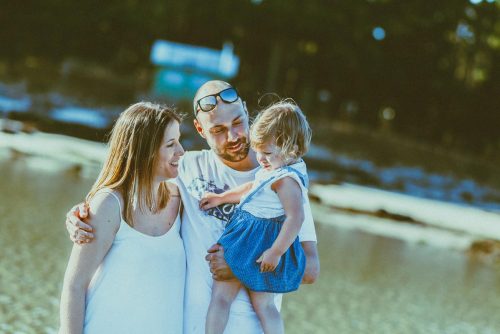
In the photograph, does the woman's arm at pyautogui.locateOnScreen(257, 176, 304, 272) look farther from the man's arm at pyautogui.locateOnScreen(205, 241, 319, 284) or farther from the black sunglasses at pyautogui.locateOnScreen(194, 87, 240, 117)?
the black sunglasses at pyautogui.locateOnScreen(194, 87, 240, 117)

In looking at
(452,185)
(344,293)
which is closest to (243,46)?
(452,185)

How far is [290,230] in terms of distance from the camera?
8.11 ft

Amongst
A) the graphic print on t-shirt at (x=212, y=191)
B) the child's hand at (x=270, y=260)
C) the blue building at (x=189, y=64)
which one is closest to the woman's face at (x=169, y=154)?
Answer: the graphic print on t-shirt at (x=212, y=191)

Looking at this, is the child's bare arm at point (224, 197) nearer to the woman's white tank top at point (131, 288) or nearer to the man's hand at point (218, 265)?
the man's hand at point (218, 265)

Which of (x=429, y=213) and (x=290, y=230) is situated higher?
(x=290, y=230)

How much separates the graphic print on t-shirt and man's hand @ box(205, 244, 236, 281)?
0.54 ft

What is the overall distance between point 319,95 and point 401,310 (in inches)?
766

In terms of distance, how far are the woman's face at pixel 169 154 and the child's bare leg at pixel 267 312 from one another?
535 millimetres

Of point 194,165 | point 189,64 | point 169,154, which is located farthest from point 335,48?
point 169,154

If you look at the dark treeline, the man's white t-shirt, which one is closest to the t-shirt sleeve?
the man's white t-shirt

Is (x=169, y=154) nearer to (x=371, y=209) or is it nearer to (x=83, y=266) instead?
(x=83, y=266)

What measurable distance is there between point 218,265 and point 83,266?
1.62 feet

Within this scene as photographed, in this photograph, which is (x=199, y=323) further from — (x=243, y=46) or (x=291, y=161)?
(x=243, y=46)

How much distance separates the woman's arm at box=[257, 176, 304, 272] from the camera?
2.46 m
